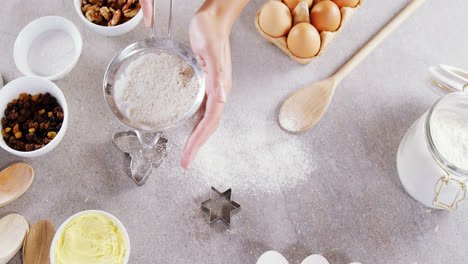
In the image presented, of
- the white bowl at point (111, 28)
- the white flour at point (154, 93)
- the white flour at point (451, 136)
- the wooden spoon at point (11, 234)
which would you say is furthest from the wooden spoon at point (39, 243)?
the white flour at point (451, 136)

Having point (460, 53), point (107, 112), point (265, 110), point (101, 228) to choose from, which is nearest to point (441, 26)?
point (460, 53)

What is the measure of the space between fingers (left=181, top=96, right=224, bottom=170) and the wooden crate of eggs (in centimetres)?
27

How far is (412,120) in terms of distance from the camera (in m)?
1.20

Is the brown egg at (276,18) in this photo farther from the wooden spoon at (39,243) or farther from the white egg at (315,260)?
the wooden spoon at (39,243)

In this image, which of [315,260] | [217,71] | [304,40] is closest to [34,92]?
[217,71]

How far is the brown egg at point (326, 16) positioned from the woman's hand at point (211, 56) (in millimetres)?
215

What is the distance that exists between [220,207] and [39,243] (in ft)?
1.57

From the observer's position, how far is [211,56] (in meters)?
1.02

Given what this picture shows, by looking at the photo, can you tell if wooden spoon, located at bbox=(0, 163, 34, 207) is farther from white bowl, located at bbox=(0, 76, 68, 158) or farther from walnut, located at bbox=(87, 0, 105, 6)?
walnut, located at bbox=(87, 0, 105, 6)

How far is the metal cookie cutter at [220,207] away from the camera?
1090mm

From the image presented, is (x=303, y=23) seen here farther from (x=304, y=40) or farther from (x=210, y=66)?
(x=210, y=66)

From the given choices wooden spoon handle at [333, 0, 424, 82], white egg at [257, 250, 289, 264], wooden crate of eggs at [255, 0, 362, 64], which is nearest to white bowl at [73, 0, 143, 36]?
wooden crate of eggs at [255, 0, 362, 64]

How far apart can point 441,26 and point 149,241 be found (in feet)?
3.61

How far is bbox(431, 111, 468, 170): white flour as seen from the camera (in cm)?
96
